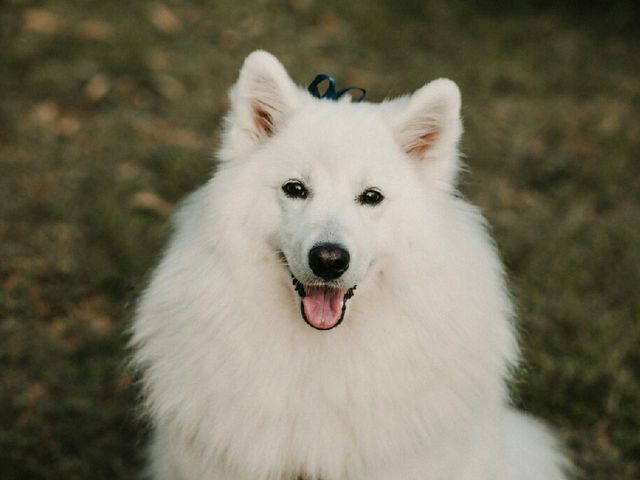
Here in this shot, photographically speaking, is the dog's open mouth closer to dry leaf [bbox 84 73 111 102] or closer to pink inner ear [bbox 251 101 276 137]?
pink inner ear [bbox 251 101 276 137]

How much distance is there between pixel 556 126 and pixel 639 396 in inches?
136

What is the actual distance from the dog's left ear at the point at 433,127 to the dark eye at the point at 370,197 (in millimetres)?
213

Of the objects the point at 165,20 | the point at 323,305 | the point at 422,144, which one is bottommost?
the point at 323,305

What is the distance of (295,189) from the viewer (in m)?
2.62

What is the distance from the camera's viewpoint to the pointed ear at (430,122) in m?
2.55

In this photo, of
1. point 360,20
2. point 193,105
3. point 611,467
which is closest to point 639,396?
point 611,467

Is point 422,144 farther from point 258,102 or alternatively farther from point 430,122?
point 258,102

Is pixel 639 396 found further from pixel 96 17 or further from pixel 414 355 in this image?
pixel 96 17

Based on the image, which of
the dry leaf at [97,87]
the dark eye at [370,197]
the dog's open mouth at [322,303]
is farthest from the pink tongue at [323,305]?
the dry leaf at [97,87]

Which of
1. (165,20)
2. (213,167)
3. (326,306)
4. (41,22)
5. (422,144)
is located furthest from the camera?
(165,20)

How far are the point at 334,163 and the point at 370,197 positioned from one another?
176mm

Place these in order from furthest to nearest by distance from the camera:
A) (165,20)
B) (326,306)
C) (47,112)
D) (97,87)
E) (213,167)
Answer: (165,20) < (97,87) < (47,112) < (213,167) < (326,306)

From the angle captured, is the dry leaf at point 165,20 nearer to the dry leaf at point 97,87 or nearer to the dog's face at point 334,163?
the dry leaf at point 97,87

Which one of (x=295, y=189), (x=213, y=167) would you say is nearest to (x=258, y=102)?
(x=295, y=189)
